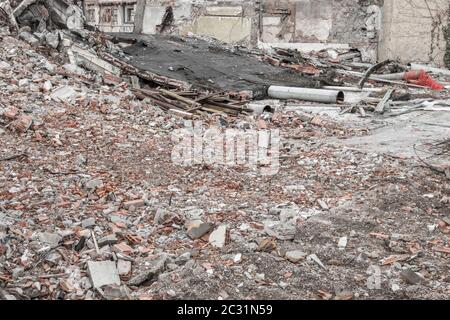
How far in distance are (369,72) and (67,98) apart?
6.91 meters

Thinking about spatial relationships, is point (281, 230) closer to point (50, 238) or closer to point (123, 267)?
point (123, 267)

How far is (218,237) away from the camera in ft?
14.0

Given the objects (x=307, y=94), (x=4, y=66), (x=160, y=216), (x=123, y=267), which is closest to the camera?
(x=123, y=267)

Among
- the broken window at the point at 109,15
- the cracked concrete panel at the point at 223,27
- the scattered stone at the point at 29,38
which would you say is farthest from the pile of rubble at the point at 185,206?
the broken window at the point at 109,15

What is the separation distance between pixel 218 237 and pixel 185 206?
31.1 inches

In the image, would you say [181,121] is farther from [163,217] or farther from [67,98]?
[163,217]

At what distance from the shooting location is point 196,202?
5.08 metres

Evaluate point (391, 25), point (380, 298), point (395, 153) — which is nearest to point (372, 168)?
point (395, 153)

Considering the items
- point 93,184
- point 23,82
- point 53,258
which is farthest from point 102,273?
point 23,82

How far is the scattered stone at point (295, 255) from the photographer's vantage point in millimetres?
3988

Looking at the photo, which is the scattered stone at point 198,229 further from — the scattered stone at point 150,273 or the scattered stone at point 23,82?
the scattered stone at point 23,82

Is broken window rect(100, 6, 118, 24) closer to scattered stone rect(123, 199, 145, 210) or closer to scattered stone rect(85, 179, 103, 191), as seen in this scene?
scattered stone rect(85, 179, 103, 191)

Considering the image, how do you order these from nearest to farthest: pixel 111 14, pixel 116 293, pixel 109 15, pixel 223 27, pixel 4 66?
pixel 116 293 → pixel 4 66 → pixel 223 27 → pixel 111 14 → pixel 109 15

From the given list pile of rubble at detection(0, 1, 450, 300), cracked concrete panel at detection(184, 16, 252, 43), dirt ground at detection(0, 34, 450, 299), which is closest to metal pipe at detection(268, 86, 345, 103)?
pile of rubble at detection(0, 1, 450, 300)
